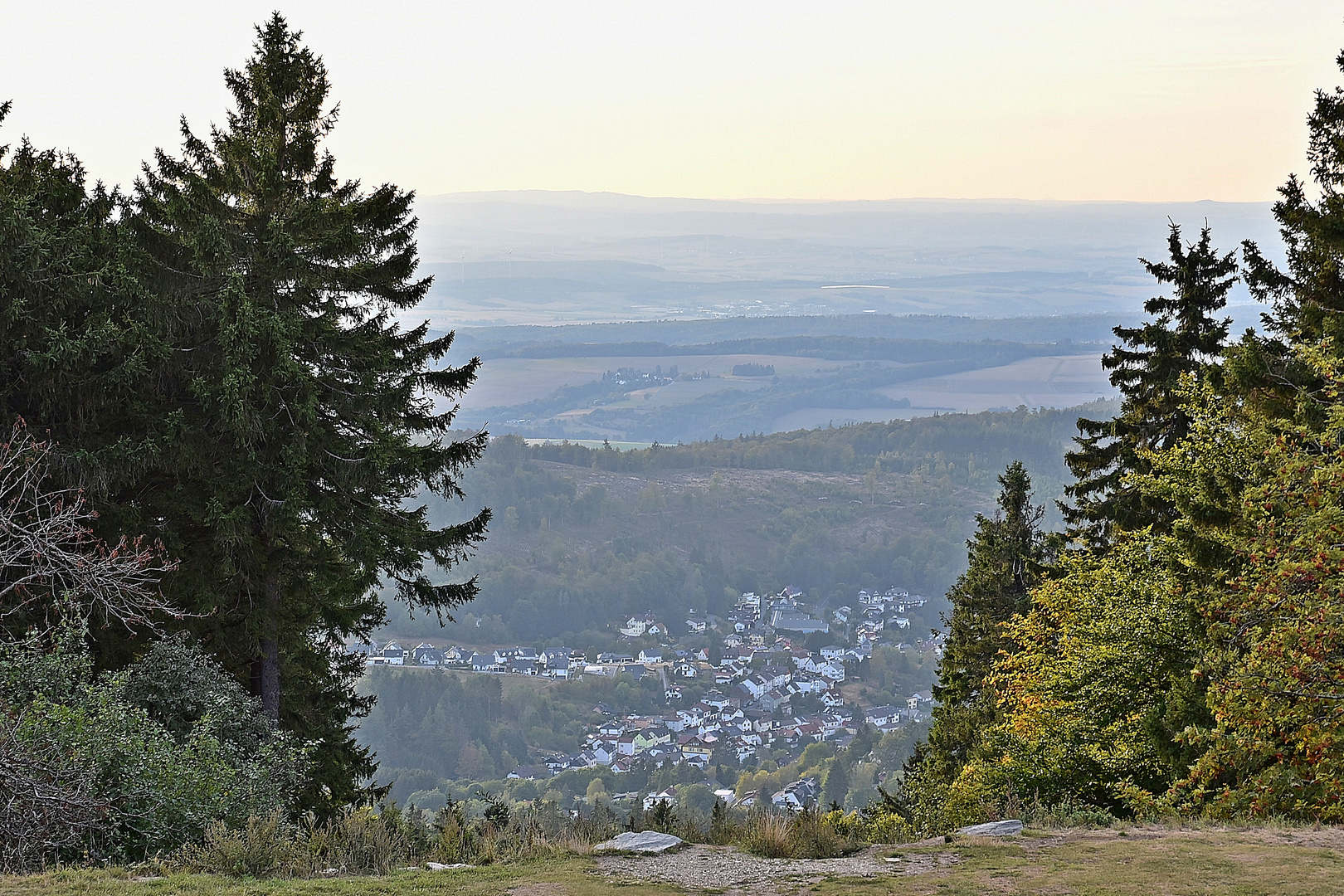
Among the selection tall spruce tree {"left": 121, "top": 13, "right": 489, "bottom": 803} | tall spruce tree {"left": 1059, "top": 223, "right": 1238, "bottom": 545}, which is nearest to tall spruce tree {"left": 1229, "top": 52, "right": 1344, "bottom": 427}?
tall spruce tree {"left": 1059, "top": 223, "right": 1238, "bottom": 545}

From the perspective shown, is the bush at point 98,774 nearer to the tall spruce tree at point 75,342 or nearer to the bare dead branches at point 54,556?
the bare dead branches at point 54,556

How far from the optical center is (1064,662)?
1633 centimetres

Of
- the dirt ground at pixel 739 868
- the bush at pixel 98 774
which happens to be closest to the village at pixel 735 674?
the bush at pixel 98 774

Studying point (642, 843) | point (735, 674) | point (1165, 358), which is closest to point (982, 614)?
point (1165, 358)

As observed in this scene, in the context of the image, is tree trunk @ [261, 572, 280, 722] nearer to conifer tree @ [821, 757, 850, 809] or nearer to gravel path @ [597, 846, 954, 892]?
gravel path @ [597, 846, 954, 892]

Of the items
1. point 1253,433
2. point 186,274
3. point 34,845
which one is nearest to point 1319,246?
point 1253,433

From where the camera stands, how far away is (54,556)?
12.6 meters

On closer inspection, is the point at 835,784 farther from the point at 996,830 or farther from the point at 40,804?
the point at 40,804

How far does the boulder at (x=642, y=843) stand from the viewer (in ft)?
32.3

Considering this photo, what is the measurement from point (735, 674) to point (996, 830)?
12306 centimetres

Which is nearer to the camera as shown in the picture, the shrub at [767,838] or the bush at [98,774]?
the bush at [98,774]

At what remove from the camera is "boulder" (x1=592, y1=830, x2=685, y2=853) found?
9859mm

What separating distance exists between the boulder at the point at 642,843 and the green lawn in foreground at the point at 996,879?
43 cm

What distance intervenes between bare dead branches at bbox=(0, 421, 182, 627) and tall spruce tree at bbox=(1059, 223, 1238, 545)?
1785 cm
